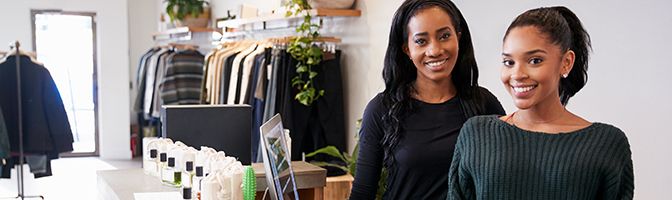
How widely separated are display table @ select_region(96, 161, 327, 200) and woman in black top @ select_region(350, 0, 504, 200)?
736 millimetres

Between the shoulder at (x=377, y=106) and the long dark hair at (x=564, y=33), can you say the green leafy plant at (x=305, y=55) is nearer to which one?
the shoulder at (x=377, y=106)

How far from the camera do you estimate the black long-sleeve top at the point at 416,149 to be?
1.68m

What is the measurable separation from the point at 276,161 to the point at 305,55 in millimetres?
2925

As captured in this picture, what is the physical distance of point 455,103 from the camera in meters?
1.75

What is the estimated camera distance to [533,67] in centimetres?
133

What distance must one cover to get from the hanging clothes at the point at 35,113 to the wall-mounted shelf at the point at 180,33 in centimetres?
191

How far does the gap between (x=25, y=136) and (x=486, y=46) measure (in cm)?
371

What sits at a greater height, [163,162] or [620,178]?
[620,178]

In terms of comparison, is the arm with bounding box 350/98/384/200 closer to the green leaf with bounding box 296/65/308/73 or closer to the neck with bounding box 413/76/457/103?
Answer: the neck with bounding box 413/76/457/103

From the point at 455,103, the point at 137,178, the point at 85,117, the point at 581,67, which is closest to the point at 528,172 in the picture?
the point at 581,67

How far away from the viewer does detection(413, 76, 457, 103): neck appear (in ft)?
5.79

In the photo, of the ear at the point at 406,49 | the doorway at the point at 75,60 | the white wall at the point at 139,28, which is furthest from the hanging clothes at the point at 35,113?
the ear at the point at 406,49

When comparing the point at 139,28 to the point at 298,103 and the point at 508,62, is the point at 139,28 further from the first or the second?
the point at 508,62

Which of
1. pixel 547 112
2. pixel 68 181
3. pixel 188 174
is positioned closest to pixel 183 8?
pixel 68 181
